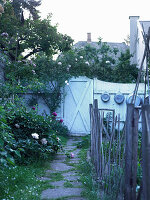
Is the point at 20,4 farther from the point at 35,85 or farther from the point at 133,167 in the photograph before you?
the point at 133,167

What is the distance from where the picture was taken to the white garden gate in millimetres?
10031

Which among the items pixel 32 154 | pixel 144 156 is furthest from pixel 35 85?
pixel 144 156

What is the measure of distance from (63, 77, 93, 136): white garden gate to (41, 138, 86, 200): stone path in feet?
14.1

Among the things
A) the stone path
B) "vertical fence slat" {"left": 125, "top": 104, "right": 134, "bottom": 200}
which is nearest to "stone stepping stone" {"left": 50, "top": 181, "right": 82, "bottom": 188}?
the stone path

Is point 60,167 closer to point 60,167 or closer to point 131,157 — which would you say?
point 60,167

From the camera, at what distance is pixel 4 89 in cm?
620

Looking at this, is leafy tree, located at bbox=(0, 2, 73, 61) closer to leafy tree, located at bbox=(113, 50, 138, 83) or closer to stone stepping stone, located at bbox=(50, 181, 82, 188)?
leafy tree, located at bbox=(113, 50, 138, 83)

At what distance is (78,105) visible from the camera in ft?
33.2

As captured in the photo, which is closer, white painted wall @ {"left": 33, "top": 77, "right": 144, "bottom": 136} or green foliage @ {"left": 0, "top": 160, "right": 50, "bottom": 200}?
green foliage @ {"left": 0, "top": 160, "right": 50, "bottom": 200}

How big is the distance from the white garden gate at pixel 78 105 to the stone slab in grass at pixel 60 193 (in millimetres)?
6372

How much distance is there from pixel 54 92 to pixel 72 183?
20.8 ft

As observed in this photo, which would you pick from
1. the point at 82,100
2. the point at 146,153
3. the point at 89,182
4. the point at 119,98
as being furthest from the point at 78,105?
the point at 146,153

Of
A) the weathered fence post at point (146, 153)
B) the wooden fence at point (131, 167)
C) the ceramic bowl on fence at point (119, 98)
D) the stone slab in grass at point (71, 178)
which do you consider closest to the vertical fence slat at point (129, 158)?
the wooden fence at point (131, 167)

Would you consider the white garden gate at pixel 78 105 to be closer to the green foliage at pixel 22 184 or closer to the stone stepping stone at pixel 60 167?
the stone stepping stone at pixel 60 167
